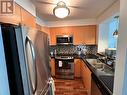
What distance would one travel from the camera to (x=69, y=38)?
512 cm

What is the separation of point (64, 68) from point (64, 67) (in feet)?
0.13

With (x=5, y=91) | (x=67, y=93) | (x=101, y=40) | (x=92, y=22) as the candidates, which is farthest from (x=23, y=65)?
(x=92, y=22)

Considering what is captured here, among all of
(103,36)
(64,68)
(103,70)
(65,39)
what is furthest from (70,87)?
(103,36)

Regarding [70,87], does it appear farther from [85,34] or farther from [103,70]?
[85,34]

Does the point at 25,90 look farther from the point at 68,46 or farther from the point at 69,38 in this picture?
the point at 68,46

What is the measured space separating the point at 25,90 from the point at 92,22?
172 inches

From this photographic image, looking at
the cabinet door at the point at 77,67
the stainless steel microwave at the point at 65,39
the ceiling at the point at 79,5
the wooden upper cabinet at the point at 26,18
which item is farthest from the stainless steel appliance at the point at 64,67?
the wooden upper cabinet at the point at 26,18

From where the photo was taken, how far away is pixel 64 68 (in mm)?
4883

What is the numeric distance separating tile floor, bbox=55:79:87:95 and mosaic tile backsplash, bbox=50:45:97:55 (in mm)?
1284

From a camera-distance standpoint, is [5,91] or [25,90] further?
[25,90]

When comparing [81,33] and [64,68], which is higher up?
[81,33]

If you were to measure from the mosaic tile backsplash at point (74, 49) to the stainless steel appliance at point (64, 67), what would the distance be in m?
0.73

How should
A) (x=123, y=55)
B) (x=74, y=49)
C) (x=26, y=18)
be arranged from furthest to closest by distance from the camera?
1. (x=74, y=49)
2. (x=26, y=18)
3. (x=123, y=55)

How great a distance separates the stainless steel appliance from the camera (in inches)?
190
